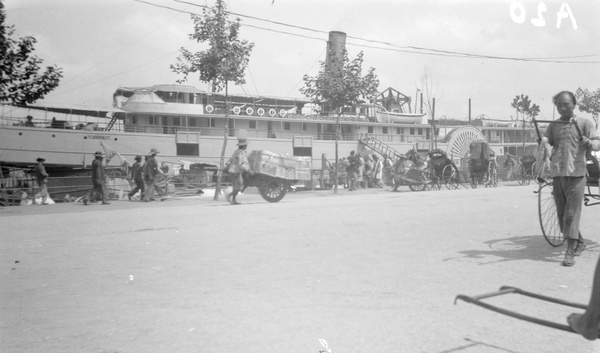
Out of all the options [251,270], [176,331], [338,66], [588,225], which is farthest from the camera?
[338,66]

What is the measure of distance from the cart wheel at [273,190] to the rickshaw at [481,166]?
11634 millimetres

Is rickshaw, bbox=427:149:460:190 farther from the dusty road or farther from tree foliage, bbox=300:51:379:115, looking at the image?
the dusty road

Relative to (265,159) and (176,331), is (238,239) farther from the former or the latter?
(265,159)

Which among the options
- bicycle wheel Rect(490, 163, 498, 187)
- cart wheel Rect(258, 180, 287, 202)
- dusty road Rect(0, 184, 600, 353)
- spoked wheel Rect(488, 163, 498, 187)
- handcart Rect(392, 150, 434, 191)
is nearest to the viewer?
dusty road Rect(0, 184, 600, 353)

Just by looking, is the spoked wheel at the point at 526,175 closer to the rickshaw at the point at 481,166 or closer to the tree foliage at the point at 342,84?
the rickshaw at the point at 481,166

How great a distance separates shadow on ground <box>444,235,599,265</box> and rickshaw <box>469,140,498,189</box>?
17.2m

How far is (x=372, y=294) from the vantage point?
4055 mm

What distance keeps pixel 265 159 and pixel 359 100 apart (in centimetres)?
936

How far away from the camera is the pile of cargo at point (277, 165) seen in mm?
14430

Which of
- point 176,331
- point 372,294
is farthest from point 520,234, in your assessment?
point 176,331

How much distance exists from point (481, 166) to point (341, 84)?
7.82 m

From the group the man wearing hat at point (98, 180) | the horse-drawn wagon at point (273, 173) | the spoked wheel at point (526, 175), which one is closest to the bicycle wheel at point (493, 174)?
the spoked wheel at point (526, 175)

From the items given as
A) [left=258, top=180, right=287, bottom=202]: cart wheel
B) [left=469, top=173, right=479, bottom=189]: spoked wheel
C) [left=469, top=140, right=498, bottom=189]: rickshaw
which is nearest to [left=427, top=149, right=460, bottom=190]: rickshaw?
[left=469, top=173, right=479, bottom=189]: spoked wheel

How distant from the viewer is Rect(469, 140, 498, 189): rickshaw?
23234 millimetres
